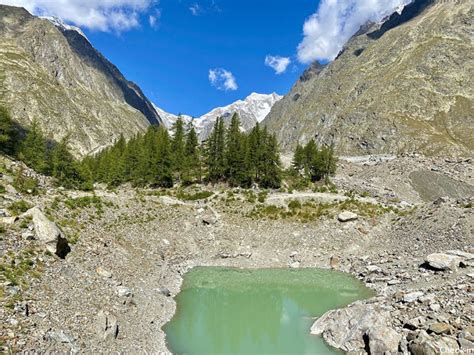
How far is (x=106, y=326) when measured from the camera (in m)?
24.9

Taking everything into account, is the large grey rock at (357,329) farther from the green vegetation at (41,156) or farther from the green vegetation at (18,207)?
the green vegetation at (41,156)

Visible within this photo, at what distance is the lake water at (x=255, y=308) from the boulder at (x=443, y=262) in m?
7.27

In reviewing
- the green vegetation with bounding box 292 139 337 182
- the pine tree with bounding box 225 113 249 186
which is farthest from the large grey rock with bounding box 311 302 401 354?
the green vegetation with bounding box 292 139 337 182

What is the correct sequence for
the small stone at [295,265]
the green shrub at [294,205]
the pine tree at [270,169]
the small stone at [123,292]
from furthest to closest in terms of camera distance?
the pine tree at [270,169]
the green shrub at [294,205]
the small stone at [295,265]
the small stone at [123,292]

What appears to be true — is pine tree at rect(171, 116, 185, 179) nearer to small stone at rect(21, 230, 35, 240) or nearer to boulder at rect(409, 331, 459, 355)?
small stone at rect(21, 230, 35, 240)

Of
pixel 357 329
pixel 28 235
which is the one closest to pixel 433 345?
pixel 357 329

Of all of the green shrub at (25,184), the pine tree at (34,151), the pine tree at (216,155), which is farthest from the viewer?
the pine tree at (216,155)

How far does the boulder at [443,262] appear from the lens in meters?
39.0

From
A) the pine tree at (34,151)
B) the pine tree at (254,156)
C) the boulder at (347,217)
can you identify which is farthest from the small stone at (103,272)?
the pine tree at (34,151)

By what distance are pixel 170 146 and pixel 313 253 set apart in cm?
4905

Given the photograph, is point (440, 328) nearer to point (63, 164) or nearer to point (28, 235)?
point (28, 235)

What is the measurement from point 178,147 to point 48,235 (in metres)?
63.0

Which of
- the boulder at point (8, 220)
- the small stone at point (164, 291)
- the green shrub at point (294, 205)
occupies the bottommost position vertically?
the small stone at point (164, 291)

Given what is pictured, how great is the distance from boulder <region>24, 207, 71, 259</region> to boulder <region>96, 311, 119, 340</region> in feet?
26.7
